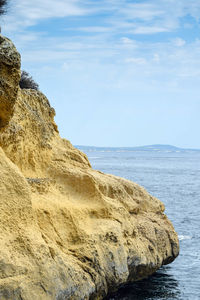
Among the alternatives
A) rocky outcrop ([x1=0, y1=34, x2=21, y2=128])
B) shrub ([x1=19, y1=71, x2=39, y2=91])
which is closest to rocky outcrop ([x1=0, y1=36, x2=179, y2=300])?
rocky outcrop ([x1=0, y1=34, x2=21, y2=128])

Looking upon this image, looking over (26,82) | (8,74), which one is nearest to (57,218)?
(8,74)

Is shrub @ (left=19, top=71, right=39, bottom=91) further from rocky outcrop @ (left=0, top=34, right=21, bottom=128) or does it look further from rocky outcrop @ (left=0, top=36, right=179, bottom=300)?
rocky outcrop @ (left=0, top=34, right=21, bottom=128)

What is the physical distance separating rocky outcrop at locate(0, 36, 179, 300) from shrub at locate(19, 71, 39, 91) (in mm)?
4016

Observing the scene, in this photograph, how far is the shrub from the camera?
55.8 ft

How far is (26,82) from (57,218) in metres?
8.30

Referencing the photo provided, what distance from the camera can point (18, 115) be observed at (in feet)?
37.0

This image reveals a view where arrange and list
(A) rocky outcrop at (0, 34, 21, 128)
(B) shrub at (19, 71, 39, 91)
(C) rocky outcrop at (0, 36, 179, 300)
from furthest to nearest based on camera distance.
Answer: (B) shrub at (19, 71, 39, 91) → (A) rocky outcrop at (0, 34, 21, 128) → (C) rocky outcrop at (0, 36, 179, 300)

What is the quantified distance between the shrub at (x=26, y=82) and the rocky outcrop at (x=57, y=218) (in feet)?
13.2

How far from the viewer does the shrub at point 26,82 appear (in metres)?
17.0

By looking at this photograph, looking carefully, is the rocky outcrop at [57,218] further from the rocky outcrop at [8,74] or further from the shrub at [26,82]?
the shrub at [26,82]

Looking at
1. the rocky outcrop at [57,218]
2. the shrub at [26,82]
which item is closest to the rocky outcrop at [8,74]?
the rocky outcrop at [57,218]

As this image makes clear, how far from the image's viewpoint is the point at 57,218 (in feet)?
33.3

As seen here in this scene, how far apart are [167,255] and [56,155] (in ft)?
14.7

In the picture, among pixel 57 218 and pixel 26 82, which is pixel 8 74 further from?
pixel 26 82
